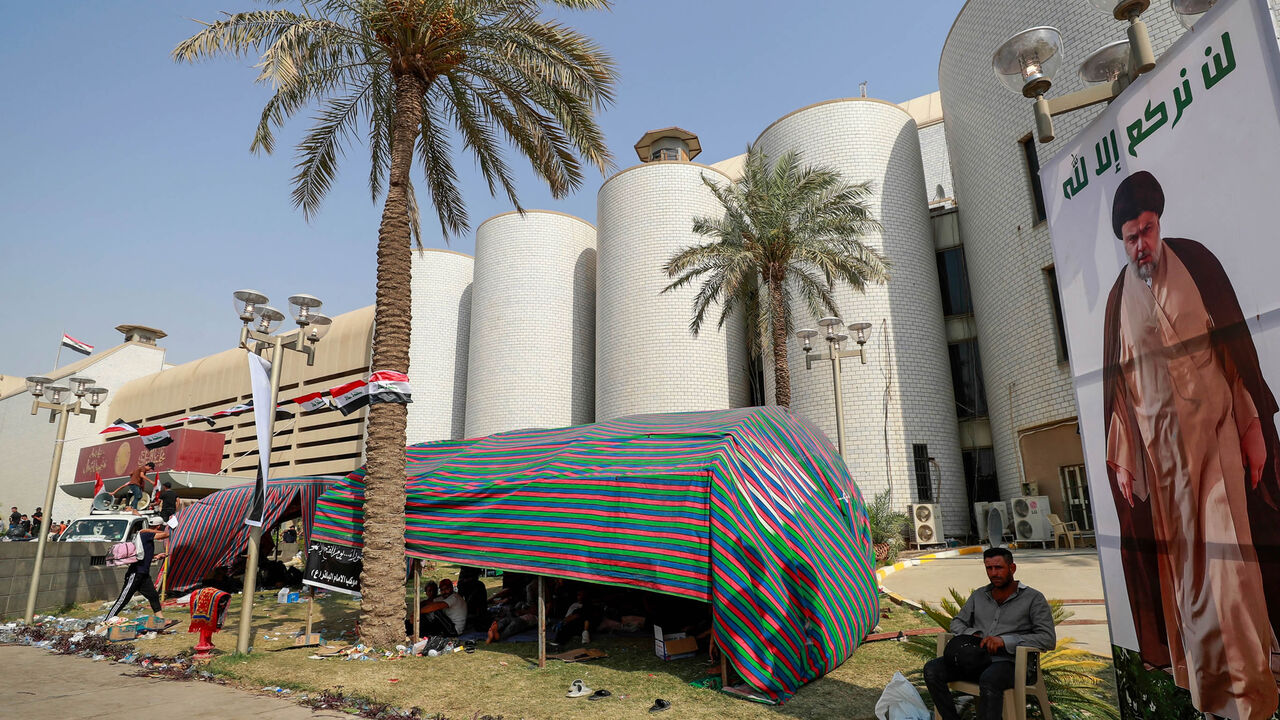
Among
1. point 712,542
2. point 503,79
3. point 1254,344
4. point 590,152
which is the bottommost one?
point 712,542

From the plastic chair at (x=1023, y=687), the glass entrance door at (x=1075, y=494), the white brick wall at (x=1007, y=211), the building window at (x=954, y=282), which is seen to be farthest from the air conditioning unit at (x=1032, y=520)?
the plastic chair at (x=1023, y=687)

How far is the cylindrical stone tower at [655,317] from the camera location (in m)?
29.8

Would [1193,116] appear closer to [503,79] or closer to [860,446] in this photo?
[503,79]

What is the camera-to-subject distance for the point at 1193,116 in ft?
12.3

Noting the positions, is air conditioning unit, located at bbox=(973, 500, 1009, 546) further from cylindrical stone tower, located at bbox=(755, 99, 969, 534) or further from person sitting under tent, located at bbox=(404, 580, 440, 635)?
person sitting under tent, located at bbox=(404, 580, 440, 635)

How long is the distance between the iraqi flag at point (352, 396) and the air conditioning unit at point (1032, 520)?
18.9 metres

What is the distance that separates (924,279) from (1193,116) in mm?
24749

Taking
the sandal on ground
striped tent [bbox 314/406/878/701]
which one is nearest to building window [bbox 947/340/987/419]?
striped tent [bbox 314/406/878/701]

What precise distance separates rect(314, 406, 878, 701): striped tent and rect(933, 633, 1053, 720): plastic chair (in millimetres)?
2562

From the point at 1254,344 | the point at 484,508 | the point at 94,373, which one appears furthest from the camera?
the point at 94,373

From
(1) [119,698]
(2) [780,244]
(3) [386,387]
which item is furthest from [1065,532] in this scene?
(1) [119,698]

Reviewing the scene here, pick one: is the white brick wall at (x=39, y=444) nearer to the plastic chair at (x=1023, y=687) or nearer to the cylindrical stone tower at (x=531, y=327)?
the cylindrical stone tower at (x=531, y=327)

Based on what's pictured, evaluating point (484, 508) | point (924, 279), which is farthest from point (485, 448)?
point (924, 279)

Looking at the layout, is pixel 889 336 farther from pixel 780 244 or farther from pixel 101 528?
pixel 101 528
